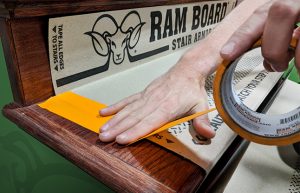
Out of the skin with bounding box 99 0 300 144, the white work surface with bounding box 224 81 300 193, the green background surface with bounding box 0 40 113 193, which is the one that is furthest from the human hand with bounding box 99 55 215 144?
the green background surface with bounding box 0 40 113 193

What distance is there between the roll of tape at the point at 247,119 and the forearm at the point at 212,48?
23 centimetres

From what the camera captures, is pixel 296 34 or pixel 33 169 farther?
pixel 33 169

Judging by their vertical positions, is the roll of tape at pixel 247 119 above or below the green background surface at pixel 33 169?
above

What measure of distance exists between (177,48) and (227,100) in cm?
60

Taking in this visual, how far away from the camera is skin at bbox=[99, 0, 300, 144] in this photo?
11.5 inches

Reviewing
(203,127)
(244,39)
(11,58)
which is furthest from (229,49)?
(11,58)

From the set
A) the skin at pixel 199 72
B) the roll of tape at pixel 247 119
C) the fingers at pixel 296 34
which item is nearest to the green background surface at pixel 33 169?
the skin at pixel 199 72

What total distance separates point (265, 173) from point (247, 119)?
18 cm

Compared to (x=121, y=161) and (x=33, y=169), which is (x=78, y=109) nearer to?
(x=121, y=161)

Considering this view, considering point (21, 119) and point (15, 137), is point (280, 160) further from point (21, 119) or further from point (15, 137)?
point (15, 137)

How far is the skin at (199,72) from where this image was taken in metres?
0.29

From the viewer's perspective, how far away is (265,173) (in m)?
0.49

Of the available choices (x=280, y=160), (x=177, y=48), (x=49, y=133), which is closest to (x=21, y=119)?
(x=49, y=133)

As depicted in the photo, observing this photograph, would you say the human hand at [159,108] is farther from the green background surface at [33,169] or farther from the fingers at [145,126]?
the green background surface at [33,169]
